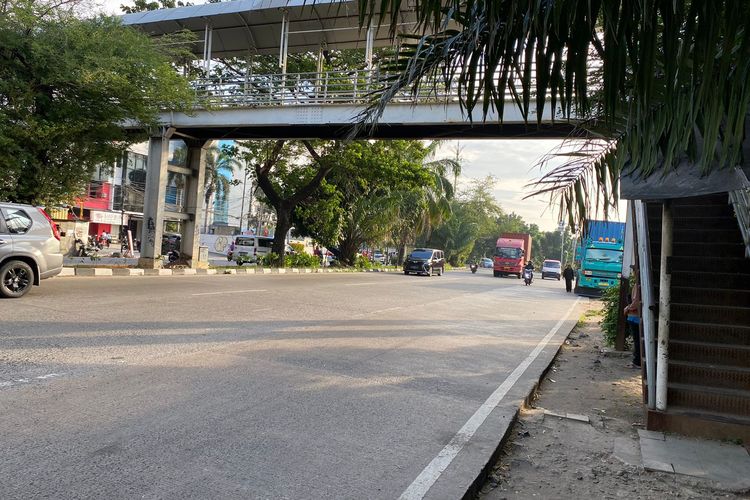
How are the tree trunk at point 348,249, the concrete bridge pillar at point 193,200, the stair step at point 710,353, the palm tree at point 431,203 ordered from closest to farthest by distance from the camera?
the stair step at point 710,353 < the concrete bridge pillar at point 193,200 < the tree trunk at point 348,249 < the palm tree at point 431,203

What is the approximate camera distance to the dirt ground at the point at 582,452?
3.76 metres

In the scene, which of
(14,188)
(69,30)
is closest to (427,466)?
(69,30)

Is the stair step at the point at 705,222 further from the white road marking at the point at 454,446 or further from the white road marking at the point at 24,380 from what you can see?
the white road marking at the point at 24,380

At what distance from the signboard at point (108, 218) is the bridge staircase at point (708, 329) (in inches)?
1566

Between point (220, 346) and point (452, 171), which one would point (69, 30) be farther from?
point (452, 171)

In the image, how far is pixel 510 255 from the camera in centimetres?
4459

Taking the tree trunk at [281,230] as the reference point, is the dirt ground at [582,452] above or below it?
below

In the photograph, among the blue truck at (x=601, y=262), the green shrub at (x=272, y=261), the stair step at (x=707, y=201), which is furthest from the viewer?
the green shrub at (x=272, y=261)

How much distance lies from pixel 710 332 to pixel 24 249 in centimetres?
1061

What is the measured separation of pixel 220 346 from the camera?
7.17m

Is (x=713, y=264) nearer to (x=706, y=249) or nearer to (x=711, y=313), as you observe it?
(x=706, y=249)

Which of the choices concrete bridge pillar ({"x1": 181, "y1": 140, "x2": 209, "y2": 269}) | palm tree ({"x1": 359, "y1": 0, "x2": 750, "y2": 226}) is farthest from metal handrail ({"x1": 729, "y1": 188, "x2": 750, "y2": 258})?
concrete bridge pillar ({"x1": 181, "y1": 140, "x2": 209, "y2": 269})

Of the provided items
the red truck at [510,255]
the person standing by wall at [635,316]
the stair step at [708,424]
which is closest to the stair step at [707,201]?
the person standing by wall at [635,316]

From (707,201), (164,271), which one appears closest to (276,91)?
(164,271)
